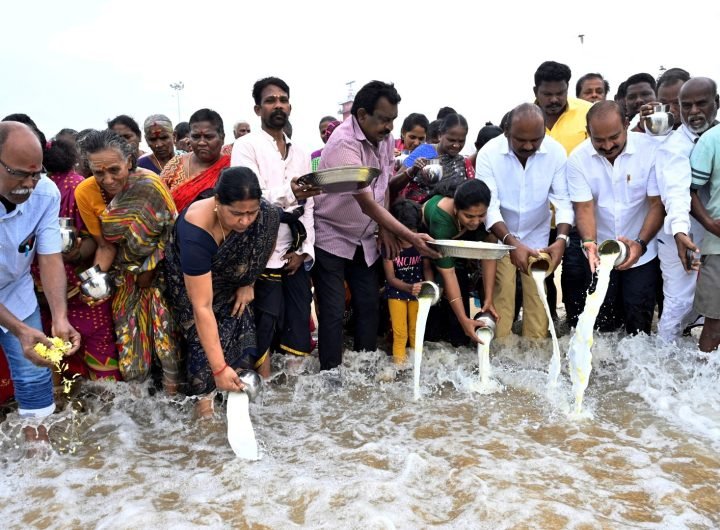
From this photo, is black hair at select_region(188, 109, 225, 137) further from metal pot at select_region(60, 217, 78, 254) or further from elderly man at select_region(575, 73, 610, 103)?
elderly man at select_region(575, 73, 610, 103)

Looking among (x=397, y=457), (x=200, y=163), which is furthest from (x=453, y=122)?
(x=397, y=457)

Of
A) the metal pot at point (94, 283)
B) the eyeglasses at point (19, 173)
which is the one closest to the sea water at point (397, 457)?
the metal pot at point (94, 283)

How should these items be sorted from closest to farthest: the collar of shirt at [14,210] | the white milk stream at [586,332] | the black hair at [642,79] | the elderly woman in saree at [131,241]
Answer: the collar of shirt at [14,210]
the elderly woman in saree at [131,241]
the white milk stream at [586,332]
the black hair at [642,79]

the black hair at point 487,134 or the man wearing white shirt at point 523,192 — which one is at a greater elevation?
the black hair at point 487,134

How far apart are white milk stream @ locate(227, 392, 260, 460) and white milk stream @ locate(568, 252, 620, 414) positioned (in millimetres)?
1796

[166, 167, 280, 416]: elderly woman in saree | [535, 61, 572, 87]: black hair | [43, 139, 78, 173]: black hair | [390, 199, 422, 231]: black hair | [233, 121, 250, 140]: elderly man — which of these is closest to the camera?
[166, 167, 280, 416]: elderly woman in saree

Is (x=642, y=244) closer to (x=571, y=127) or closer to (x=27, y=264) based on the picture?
(x=571, y=127)

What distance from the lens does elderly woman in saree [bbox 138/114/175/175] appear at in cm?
447

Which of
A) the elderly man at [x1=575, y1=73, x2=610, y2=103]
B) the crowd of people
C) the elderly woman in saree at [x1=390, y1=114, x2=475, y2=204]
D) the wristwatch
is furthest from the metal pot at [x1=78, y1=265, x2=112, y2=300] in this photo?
the elderly man at [x1=575, y1=73, x2=610, y2=103]

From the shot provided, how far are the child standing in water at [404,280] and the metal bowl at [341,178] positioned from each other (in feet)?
2.44

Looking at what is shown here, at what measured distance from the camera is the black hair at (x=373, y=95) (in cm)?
340

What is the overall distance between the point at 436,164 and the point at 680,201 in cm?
149

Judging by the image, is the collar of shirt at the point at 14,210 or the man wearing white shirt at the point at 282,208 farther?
the man wearing white shirt at the point at 282,208

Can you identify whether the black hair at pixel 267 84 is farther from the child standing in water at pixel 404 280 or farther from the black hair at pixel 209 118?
the child standing in water at pixel 404 280
